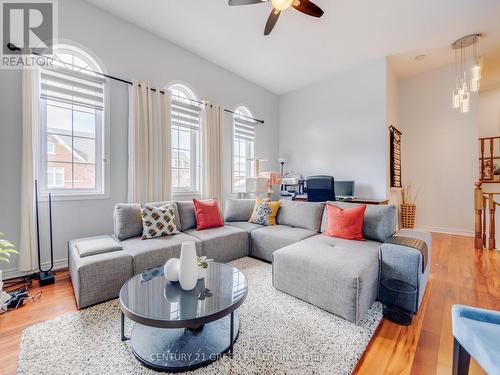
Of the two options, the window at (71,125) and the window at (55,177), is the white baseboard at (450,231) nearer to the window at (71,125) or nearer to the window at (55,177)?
the window at (71,125)

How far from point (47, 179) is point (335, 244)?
3.26 metres

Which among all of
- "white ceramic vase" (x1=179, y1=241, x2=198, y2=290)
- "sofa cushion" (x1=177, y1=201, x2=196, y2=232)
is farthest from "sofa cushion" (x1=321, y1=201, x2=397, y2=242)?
"sofa cushion" (x1=177, y1=201, x2=196, y2=232)

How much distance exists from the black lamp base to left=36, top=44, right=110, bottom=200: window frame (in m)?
0.80

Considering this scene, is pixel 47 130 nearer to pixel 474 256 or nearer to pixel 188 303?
pixel 188 303

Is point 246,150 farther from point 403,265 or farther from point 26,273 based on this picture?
point 26,273

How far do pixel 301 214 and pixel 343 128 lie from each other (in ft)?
7.86

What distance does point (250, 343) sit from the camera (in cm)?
146

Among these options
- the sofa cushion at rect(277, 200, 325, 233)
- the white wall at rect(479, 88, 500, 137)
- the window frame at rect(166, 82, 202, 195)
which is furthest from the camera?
the white wall at rect(479, 88, 500, 137)

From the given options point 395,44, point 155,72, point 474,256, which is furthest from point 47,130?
point 474,256

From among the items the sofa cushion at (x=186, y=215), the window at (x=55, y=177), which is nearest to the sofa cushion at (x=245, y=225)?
the sofa cushion at (x=186, y=215)

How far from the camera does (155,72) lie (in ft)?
11.1

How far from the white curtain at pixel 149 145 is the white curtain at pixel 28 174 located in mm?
948

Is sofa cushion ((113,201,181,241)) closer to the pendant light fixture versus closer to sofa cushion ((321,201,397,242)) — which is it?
sofa cushion ((321,201,397,242))

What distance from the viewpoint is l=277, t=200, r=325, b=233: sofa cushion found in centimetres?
299
